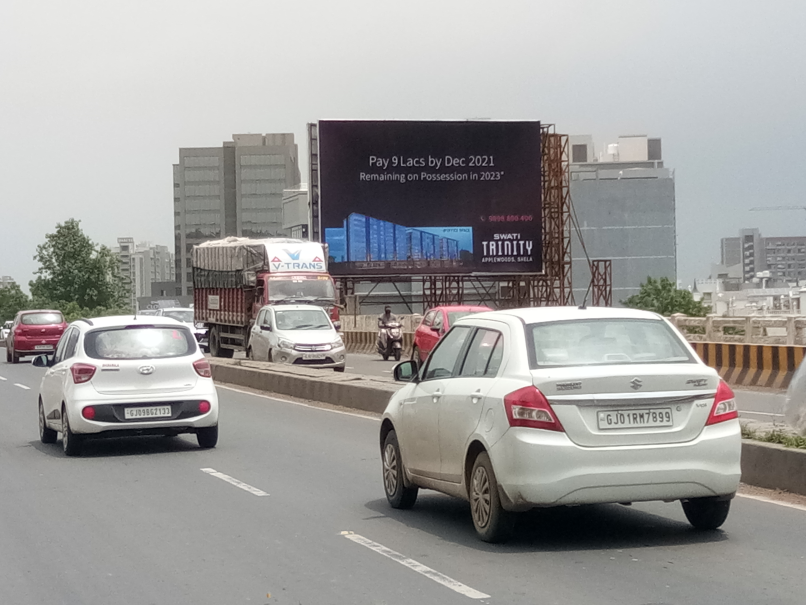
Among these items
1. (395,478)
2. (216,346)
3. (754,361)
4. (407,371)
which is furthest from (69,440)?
(216,346)

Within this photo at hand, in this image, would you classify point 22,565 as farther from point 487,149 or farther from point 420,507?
point 487,149

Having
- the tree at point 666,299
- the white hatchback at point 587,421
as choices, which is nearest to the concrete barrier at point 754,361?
the white hatchback at point 587,421

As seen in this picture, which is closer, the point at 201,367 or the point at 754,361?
the point at 201,367

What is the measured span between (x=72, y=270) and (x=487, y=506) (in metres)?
121

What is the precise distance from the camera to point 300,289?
35.2 m

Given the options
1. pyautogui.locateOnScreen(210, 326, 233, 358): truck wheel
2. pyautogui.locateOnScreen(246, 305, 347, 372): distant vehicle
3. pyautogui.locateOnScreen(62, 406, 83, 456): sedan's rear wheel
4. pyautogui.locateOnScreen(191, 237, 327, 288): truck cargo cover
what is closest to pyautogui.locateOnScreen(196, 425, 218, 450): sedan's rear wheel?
pyautogui.locateOnScreen(62, 406, 83, 456): sedan's rear wheel

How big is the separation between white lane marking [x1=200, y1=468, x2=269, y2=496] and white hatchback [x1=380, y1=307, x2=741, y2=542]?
290cm

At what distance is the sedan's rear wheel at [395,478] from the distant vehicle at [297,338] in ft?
66.2

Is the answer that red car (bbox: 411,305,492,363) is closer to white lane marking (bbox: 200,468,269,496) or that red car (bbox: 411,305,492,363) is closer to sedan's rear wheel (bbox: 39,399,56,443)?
sedan's rear wheel (bbox: 39,399,56,443)

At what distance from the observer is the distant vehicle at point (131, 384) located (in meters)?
14.2

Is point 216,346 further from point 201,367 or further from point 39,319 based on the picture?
point 201,367

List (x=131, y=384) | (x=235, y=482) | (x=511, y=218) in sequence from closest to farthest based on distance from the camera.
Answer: (x=235, y=482), (x=131, y=384), (x=511, y=218)

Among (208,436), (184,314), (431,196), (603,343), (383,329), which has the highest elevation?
(431,196)

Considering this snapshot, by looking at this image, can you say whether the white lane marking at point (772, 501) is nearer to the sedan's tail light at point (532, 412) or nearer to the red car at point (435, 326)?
the sedan's tail light at point (532, 412)
